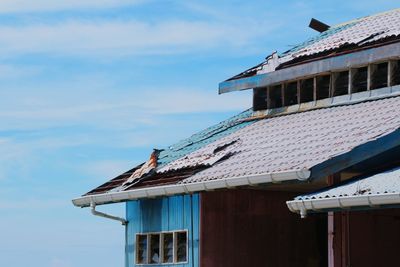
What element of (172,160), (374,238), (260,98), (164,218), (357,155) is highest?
(260,98)

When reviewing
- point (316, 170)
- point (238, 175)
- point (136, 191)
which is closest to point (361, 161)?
point (316, 170)

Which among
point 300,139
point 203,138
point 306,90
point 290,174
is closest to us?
point 290,174

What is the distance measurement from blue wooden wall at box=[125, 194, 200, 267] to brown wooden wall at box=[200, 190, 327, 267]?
0.27 m

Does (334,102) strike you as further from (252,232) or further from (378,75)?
(252,232)

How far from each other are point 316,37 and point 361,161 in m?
9.08

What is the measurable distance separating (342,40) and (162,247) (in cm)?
628

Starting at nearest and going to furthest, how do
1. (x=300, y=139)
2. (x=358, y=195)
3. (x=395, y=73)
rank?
1. (x=358, y=195)
2. (x=300, y=139)
3. (x=395, y=73)

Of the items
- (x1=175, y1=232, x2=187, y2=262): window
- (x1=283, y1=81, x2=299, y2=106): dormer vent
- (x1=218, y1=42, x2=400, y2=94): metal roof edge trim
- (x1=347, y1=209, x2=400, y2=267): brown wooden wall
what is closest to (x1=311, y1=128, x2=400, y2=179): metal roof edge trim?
(x1=347, y1=209, x2=400, y2=267): brown wooden wall

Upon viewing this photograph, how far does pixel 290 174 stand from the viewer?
16969 millimetres

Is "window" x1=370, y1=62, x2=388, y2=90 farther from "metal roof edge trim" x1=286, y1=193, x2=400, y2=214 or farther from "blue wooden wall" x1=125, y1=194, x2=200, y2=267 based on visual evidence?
"metal roof edge trim" x1=286, y1=193, x2=400, y2=214

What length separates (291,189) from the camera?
21.2 metres

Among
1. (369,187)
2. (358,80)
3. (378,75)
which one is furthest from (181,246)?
(369,187)

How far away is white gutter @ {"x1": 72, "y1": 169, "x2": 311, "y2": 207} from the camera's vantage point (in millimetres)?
17106

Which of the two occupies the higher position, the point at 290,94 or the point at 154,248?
the point at 290,94
